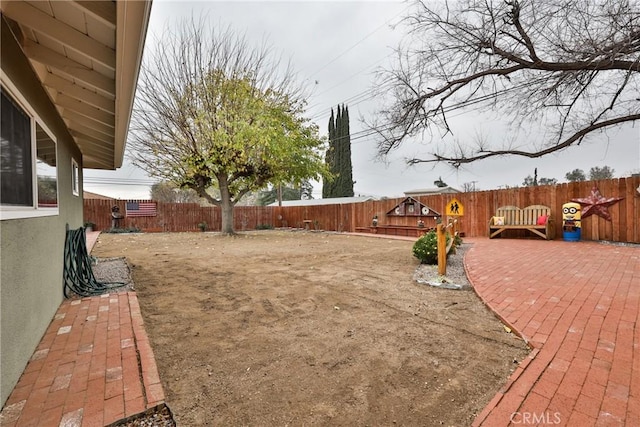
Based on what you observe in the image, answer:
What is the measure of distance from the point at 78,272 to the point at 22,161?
2.46 meters

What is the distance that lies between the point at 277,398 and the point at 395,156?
512 centimetres

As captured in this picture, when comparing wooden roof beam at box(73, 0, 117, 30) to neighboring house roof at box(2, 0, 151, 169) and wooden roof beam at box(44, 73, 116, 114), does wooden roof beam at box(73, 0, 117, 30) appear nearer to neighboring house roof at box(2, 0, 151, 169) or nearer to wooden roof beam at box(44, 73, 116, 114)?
neighboring house roof at box(2, 0, 151, 169)

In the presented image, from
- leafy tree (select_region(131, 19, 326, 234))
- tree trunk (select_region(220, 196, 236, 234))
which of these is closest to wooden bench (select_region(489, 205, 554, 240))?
leafy tree (select_region(131, 19, 326, 234))

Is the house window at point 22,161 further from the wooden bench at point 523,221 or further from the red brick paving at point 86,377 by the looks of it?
the wooden bench at point 523,221

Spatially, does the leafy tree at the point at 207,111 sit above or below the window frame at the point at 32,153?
above

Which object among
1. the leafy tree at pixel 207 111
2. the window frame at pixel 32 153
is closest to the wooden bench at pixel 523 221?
the leafy tree at pixel 207 111

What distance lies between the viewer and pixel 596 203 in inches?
305

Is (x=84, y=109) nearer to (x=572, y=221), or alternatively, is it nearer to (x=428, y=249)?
(x=428, y=249)

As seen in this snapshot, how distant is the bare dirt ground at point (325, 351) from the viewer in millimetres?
1741

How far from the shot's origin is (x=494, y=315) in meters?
3.11

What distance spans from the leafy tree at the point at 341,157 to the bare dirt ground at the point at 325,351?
23758 mm

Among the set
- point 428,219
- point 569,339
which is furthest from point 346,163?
point 569,339

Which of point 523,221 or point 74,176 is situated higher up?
point 74,176

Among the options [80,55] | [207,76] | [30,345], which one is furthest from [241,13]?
[30,345]
